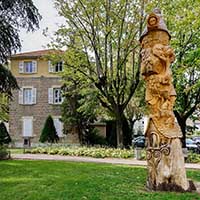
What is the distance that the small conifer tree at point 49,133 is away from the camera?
3747 cm

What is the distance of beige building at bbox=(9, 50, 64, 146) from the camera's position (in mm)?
40594

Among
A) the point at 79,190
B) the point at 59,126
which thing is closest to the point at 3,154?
the point at 79,190

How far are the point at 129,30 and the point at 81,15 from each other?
3258 mm

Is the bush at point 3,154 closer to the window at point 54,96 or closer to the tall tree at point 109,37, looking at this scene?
the tall tree at point 109,37

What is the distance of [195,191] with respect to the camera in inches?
358

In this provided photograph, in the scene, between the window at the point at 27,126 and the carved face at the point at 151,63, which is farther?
the window at the point at 27,126

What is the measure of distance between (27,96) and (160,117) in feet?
108

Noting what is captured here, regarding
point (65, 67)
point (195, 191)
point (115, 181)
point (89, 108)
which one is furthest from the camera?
point (89, 108)

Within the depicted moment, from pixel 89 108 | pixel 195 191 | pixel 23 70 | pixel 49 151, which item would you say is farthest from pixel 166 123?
pixel 23 70

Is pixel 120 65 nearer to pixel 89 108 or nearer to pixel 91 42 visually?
pixel 91 42

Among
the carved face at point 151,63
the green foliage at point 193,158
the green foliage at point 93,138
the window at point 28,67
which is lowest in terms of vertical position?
the green foliage at point 193,158

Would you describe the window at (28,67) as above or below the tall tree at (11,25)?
above

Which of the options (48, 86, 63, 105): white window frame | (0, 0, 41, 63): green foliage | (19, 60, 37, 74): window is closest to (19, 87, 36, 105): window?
(48, 86, 63, 105): white window frame

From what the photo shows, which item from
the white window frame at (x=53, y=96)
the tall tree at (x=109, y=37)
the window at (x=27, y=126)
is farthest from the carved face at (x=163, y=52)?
the window at (x=27, y=126)
